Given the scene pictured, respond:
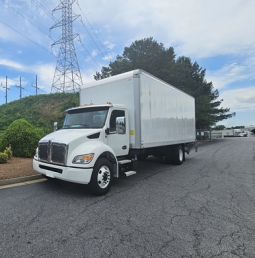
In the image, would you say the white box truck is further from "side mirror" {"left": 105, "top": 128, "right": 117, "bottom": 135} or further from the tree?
the tree

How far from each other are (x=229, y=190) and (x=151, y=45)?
2570cm

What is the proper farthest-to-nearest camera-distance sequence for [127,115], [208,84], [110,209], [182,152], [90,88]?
[208,84] < [182,152] < [90,88] < [127,115] < [110,209]

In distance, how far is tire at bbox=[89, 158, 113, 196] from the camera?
15.8 ft

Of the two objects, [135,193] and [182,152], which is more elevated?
[182,152]

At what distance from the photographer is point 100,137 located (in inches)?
213

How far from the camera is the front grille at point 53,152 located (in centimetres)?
478

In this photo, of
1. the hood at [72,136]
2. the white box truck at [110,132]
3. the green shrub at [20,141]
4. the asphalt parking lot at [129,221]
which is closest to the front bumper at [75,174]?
the white box truck at [110,132]

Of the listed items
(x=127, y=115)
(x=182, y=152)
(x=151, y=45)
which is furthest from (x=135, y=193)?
(x=151, y=45)

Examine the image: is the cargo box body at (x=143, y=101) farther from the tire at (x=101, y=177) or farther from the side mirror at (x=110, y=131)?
the tire at (x=101, y=177)

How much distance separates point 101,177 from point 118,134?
145 centimetres

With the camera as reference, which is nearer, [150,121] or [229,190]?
[229,190]

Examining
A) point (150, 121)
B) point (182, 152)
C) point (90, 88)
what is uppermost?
point (90, 88)

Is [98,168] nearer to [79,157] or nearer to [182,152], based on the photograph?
[79,157]

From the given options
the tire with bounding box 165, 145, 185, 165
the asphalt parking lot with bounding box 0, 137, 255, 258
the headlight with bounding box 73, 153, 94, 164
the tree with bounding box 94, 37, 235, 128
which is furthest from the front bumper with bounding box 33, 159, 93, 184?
the tree with bounding box 94, 37, 235, 128
